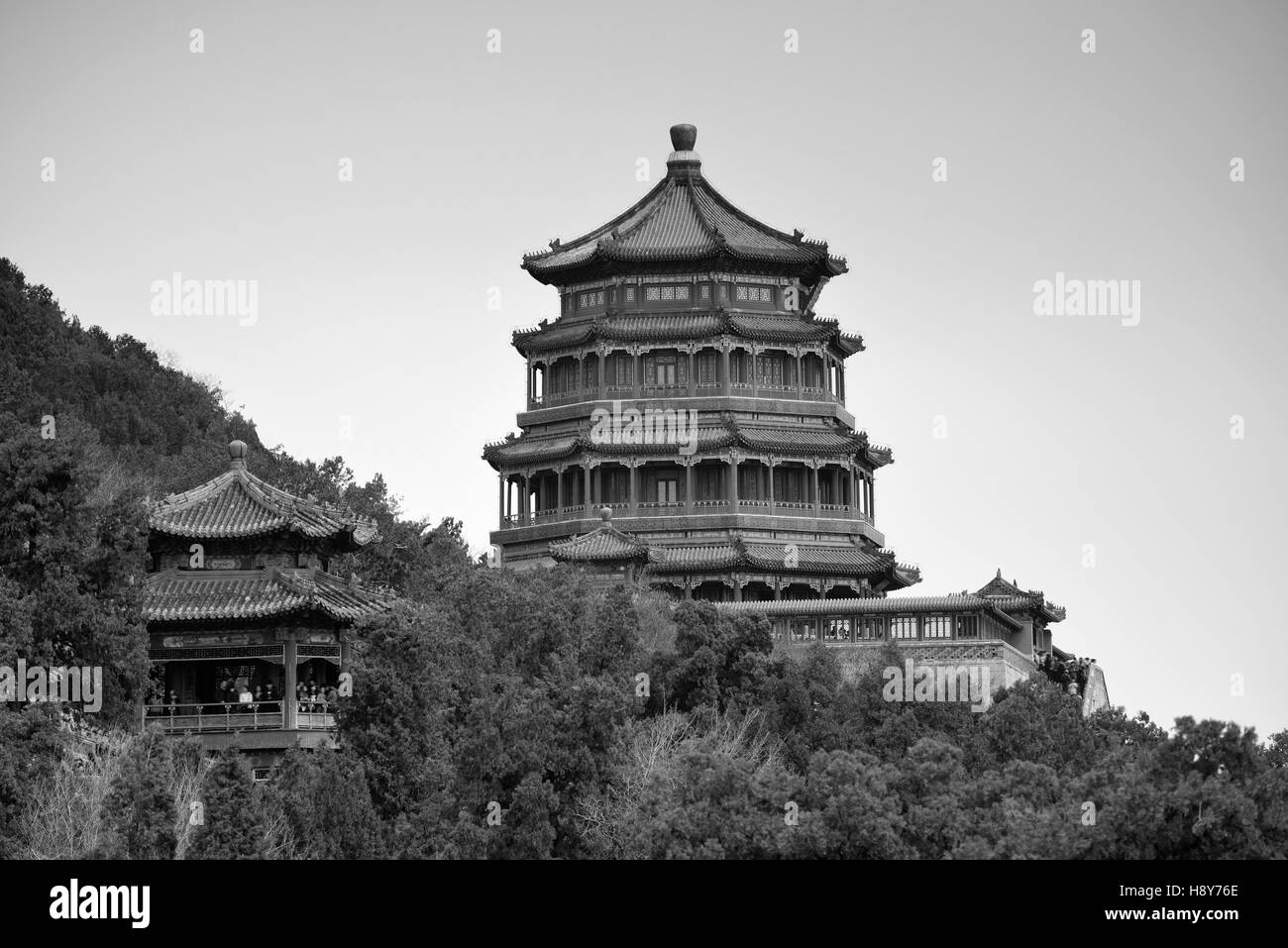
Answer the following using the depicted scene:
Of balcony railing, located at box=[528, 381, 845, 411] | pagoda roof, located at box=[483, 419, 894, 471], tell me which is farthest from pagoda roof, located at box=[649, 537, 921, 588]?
balcony railing, located at box=[528, 381, 845, 411]

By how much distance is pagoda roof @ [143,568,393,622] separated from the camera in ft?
198

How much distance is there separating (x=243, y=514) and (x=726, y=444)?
27.9 meters

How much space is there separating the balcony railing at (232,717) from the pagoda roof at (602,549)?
21211 mm

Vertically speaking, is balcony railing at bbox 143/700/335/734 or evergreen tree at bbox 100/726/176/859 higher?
balcony railing at bbox 143/700/335/734

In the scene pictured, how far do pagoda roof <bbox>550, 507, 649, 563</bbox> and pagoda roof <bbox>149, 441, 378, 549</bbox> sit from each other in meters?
18.1

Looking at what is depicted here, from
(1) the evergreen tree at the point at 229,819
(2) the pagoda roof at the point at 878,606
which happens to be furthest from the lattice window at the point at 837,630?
(1) the evergreen tree at the point at 229,819

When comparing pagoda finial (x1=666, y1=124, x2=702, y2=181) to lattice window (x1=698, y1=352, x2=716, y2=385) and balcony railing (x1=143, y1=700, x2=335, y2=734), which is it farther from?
balcony railing (x1=143, y1=700, x2=335, y2=734)

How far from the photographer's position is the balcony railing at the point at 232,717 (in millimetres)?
59969

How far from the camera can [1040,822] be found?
46750 mm

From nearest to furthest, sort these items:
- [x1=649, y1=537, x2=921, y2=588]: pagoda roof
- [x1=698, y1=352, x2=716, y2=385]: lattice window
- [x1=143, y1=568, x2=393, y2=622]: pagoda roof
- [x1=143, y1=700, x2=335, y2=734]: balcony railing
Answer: [x1=143, y1=700, x2=335, y2=734]: balcony railing, [x1=143, y1=568, x2=393, y2=622]: pagoda roof, [x1=649, y1=537, x2=921, y2=588]: pagoda roof, [x1=698, y1=352, x2=716, y2=385]: lattice window
